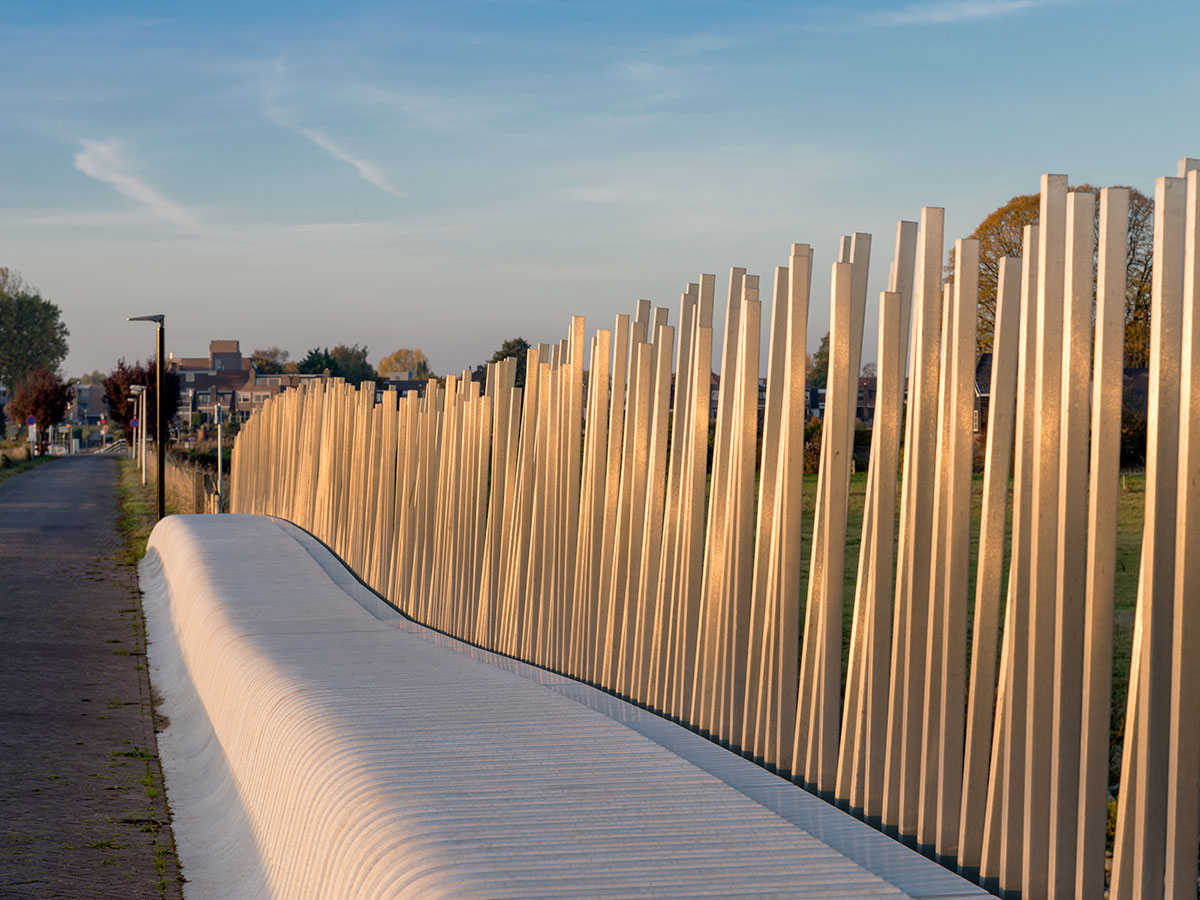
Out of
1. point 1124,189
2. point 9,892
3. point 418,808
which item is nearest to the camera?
point 1124,189

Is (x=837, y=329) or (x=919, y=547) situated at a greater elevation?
(x=837, y=329)

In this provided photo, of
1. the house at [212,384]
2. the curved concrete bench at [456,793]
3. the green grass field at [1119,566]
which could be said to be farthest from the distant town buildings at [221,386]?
the curved concrete bench at [456,793]

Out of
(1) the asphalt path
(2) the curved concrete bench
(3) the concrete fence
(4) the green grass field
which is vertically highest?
(3) the concrete fence

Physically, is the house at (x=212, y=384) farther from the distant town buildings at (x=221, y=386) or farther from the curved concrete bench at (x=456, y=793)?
the curved concrete bench at (x=456, y=793)

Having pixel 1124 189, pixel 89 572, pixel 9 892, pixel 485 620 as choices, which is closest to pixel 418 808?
pixel 9 892

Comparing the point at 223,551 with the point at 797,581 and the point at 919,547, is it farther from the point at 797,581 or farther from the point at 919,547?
the point at 919,547

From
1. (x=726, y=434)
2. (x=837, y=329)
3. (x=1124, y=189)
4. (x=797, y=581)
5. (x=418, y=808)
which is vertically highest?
(x=1124, y=189)

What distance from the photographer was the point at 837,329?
186 inches

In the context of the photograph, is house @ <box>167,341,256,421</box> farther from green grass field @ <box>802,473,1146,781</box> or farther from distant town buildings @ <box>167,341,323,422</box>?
green grass field @ <box>802,473,1146,781</box>

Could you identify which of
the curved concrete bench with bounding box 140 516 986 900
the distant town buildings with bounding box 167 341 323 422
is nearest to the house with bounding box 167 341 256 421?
the distant town buildings with bounding box 167 341 323 422

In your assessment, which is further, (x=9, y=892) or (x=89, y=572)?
(x=89, y=572)

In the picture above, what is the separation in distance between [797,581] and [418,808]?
1762 mm

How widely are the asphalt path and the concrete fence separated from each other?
248cm

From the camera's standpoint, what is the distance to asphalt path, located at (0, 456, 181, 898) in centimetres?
528
